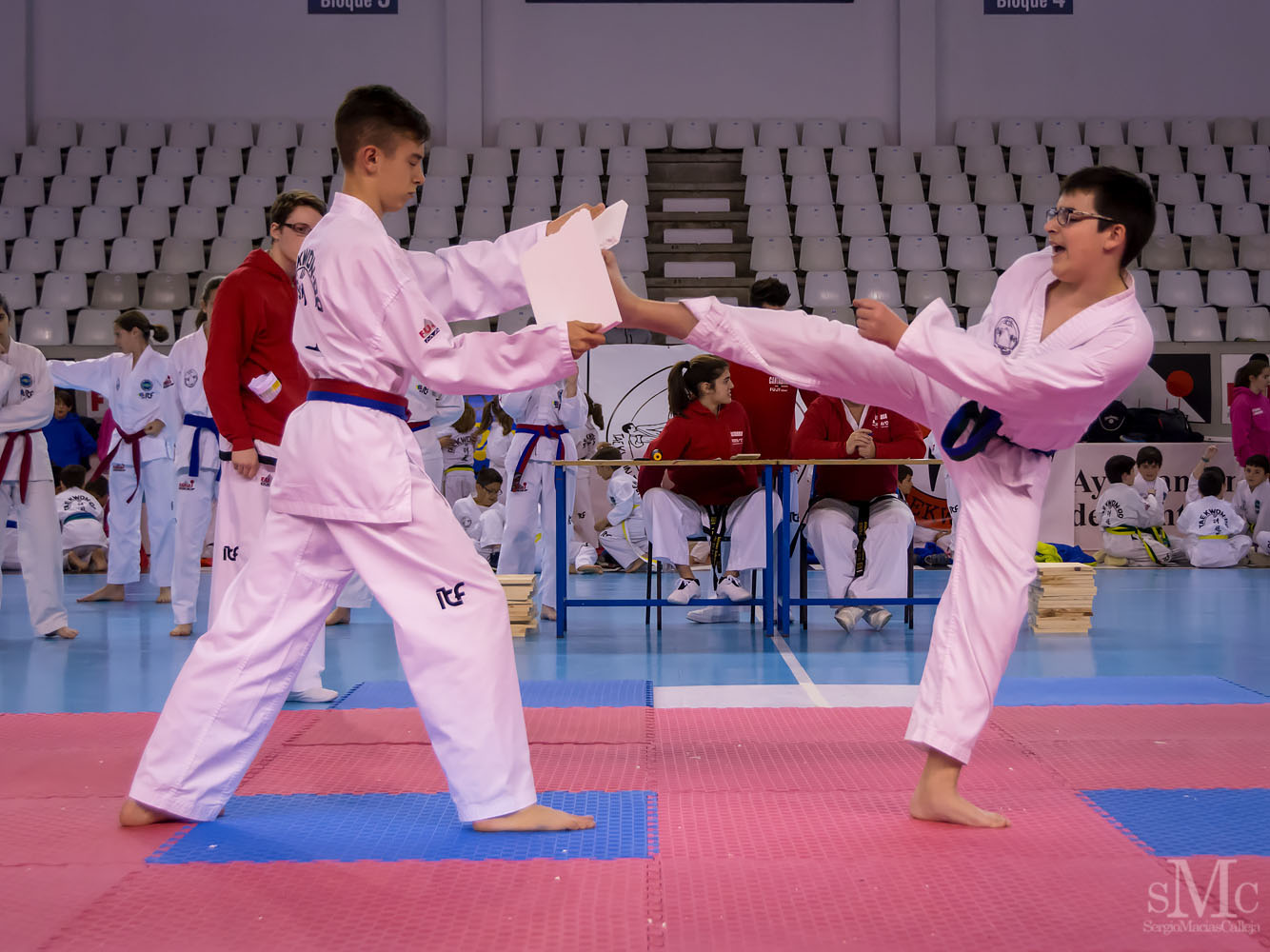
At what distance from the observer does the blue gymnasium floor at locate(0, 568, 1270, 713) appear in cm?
396

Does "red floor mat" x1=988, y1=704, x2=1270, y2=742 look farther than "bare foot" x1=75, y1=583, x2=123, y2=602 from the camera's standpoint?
No

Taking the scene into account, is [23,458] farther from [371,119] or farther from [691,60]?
[691,60]

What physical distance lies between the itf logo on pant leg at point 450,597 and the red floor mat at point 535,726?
1019mm

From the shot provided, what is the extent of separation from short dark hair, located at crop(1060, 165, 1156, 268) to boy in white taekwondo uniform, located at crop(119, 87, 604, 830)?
1200 millimetres

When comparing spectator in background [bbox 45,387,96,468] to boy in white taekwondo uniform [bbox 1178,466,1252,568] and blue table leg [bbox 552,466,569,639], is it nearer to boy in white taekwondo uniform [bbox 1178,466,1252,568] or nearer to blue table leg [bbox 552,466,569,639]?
blue table leg [bbox 552,466,569,639]

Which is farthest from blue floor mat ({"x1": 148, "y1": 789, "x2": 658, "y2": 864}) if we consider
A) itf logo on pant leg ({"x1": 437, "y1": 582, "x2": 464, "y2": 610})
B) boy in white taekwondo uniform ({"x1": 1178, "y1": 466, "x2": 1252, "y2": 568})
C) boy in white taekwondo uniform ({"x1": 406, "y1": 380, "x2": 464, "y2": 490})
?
boy in white taekwondo uniform ({"x1": 1178, "y1": 466, "x2": 1252, "y2": 568})

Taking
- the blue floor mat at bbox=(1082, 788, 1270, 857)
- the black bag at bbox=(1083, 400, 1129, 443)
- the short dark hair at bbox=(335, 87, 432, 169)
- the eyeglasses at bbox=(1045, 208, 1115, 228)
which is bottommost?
the blue floor mat at bbox=(1082, 788, 1270, 857)

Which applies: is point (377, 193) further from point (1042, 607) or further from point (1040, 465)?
point (1042, 607)

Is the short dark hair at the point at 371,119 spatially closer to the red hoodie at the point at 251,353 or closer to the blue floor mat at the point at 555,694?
the red hoodie at the point at 251,353

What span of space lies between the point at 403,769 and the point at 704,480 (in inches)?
116

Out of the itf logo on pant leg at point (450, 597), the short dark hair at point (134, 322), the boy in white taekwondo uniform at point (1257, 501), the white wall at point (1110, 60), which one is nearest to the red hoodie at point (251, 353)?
the itf logo on pant leg at point (450, 597)

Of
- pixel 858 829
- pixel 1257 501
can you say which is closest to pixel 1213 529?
pixel 1257 501

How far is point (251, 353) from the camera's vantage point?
3.60m

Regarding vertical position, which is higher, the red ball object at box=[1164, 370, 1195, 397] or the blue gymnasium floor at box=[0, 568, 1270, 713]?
the red ball object at box=[1164, 370, 1195, 397]
